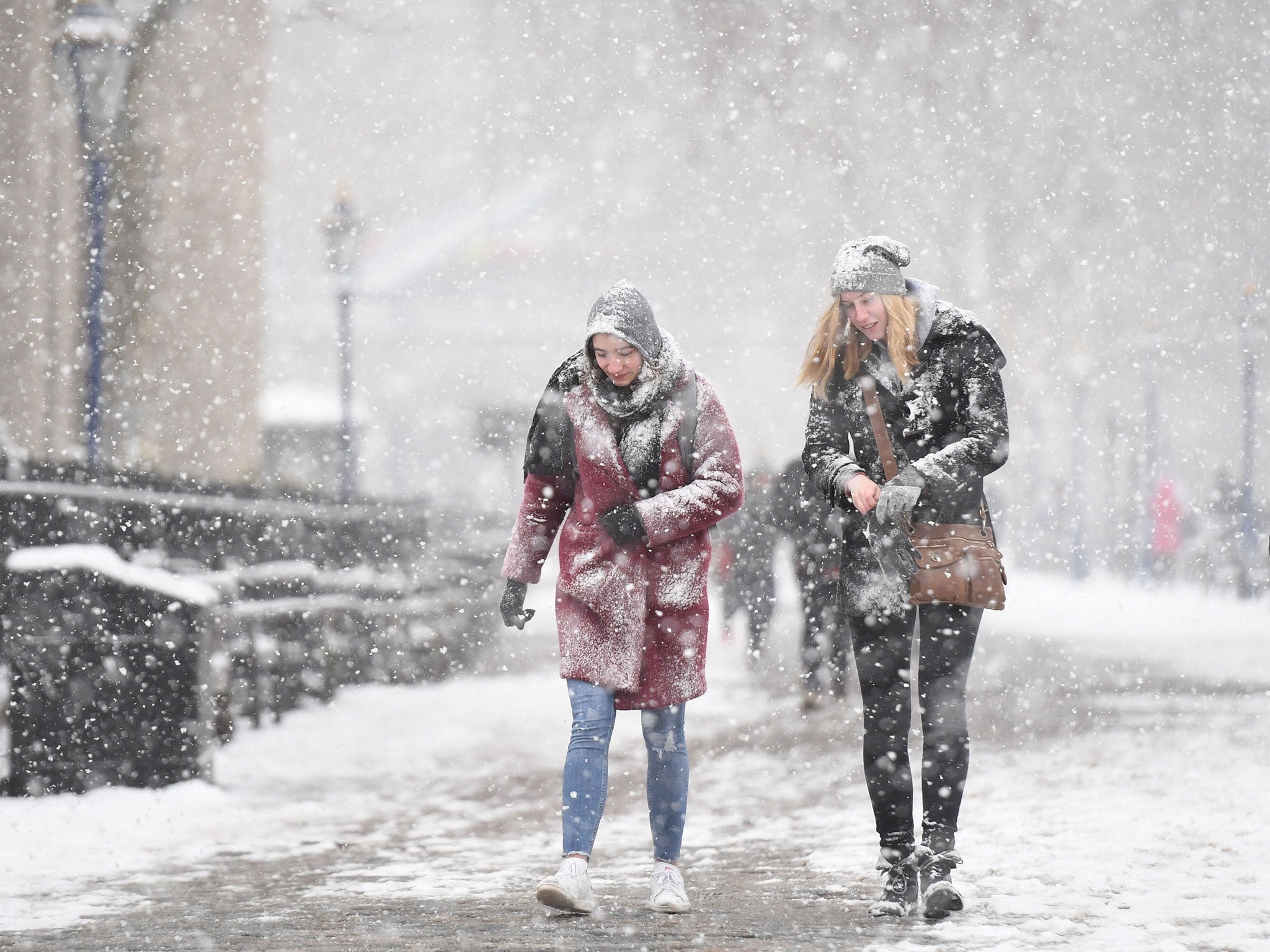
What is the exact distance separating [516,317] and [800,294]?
2188 centimetres

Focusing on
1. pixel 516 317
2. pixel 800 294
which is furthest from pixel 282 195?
pixel 800 294

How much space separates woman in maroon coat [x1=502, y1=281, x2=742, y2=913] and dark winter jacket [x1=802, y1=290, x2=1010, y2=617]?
0.31 meters

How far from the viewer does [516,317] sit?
59656mm

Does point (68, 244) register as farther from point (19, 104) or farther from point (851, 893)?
point (851, 893)

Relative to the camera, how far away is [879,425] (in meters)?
4.12

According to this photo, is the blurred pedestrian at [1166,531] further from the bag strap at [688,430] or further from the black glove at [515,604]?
the black glove at [515,604]

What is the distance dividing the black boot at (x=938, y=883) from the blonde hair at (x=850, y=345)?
1.27 meters

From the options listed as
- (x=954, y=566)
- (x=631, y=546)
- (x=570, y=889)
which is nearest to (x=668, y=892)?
(x=570, y=889)

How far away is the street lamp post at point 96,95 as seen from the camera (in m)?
11.8

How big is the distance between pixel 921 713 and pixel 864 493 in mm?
617

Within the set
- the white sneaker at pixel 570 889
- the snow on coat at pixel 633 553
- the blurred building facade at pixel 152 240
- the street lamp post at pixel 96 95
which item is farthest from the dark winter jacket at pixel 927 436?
the blurred building facade at pixel 152 240

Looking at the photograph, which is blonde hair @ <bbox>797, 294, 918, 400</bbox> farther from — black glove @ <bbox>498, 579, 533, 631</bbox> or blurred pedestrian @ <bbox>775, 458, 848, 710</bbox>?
blurred pedestrian @ <bbox>775, 458, 848, 710</bbox>

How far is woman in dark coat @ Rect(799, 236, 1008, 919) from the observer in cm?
398

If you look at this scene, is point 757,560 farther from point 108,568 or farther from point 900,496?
point 900,496
